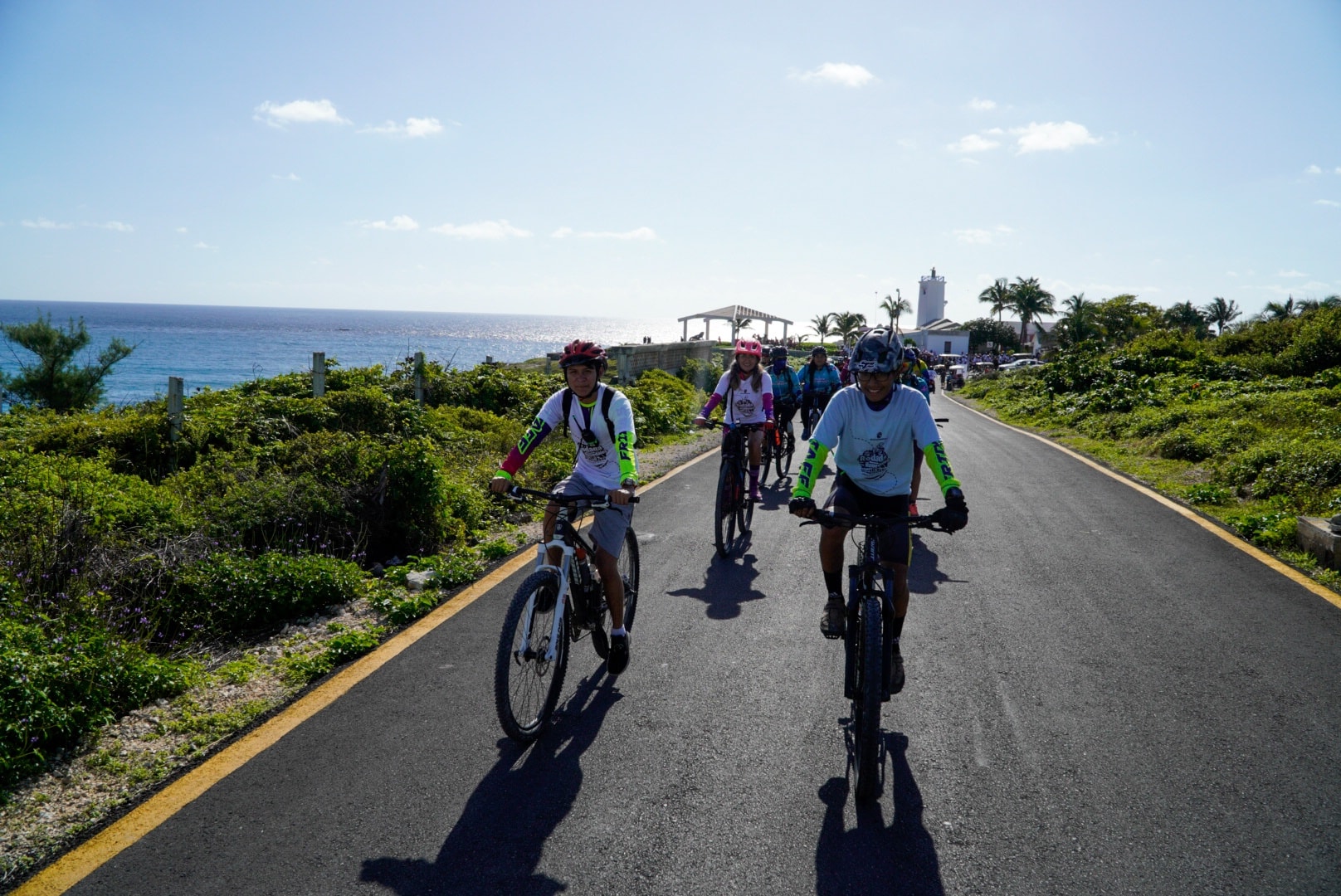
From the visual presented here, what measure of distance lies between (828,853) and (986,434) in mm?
19401

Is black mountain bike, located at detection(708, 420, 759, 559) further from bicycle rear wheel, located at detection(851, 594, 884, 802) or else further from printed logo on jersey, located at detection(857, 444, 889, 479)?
bicycle rear wheel, located at detection(851, 594, 884, 802)

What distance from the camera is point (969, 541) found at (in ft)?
29.0

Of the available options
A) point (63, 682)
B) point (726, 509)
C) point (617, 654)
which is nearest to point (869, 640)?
point (617, 654)

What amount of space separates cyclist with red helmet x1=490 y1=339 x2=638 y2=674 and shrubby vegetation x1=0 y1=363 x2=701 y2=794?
5.62ft

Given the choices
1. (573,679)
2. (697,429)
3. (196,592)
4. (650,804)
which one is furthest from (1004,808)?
(697,429)

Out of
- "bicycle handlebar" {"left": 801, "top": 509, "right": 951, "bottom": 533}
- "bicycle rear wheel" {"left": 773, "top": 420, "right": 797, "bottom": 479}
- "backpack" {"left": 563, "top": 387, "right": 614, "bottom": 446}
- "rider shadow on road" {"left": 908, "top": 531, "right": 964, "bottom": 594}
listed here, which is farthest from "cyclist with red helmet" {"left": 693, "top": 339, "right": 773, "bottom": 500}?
"bicycle handlebar" {"left": 801, "top": 509, "right": 951, "bottom": 533}

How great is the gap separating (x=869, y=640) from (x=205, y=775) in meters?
3.13

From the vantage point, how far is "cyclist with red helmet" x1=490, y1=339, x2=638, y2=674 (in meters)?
4.91

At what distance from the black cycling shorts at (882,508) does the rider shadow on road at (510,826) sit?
1773 millimetres

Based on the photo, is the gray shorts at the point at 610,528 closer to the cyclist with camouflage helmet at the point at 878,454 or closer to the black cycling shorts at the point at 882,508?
the cyclist with camouflage helmet at the point at 878,454

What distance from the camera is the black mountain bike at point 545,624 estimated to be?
4160 mm

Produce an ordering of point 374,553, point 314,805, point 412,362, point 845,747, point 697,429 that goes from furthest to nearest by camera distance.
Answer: point 697,429 < point 412,362 < point 374,553 < point 845,747 < point 314,805

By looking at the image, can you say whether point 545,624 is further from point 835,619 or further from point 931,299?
point 931,299

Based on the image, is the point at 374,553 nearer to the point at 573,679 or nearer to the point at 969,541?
the point at 573,679
